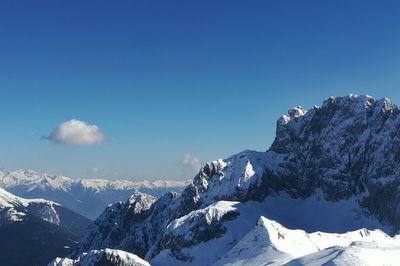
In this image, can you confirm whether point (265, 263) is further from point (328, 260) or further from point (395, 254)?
point (395, 254)

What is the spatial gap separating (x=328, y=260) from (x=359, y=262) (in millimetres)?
9732

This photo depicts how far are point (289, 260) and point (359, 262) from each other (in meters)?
30.3

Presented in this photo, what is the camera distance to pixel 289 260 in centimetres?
19462

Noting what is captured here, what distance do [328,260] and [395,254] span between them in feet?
94.8

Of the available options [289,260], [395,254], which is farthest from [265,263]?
[395,254]

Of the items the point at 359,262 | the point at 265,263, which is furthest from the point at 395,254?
the point at 265,263

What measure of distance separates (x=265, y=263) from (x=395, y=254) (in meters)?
44.8

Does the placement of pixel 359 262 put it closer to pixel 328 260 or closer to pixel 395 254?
pixel 328 260

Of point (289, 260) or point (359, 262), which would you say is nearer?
point (359, 262)

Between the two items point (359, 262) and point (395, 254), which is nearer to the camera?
point (359, 262)

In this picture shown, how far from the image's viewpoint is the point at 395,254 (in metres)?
188

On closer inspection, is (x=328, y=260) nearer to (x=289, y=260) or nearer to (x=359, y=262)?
(x=359, y=262)

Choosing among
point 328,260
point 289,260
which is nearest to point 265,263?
point 289,260

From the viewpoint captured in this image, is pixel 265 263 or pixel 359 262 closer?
pixel 359 262
